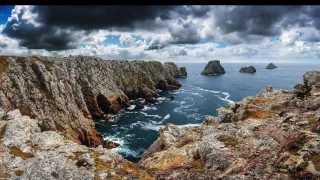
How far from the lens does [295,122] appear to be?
39.3 meters

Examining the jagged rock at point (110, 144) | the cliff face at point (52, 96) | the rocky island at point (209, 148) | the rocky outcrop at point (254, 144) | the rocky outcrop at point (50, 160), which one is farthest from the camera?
the jagged rock at point (110, 144)

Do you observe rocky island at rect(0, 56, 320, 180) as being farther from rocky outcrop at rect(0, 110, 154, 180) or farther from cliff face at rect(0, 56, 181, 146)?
cliff face at rect(0, 56, 181, 146)

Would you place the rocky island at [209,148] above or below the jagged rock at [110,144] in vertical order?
above

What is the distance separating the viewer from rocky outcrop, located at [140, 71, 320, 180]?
28.9 meters

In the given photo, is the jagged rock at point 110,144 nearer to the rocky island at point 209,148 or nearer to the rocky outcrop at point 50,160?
the rocky island at point 209,148

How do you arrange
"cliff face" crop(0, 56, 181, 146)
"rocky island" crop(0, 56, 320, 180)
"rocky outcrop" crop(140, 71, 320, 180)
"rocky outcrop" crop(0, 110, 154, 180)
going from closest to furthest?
1. "rocky outcrop" crop(140, 71, 320, 180)
2. "rocky island" crop(0, 56, 320, 180)
3. "rocky outcrop" crop(0, 110, 154, 180)
4. "cliff face" crop(0, 56, 181, 146)

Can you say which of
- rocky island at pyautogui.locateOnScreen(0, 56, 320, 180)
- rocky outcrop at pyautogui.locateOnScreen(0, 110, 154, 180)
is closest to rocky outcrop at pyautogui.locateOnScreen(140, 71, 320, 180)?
rocky island at pyautogui.locateOnScreen(0, 56, 320, 180)

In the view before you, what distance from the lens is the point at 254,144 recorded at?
36.7m

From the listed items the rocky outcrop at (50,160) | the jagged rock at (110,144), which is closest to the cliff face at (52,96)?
the jagged rock at (110,144)

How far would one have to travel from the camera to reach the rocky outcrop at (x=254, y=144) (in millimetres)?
28891

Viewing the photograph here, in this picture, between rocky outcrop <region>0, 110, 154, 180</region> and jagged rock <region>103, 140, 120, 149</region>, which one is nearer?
rocky outcrop <region>0, 110, 154, 180</region>

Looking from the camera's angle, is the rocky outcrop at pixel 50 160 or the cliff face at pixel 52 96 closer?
the rocky outcrop at pixel 50 160

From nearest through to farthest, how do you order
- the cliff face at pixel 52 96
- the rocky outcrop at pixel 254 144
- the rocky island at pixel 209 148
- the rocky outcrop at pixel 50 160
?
the rocky outcrop at pixel 254 144, the rocky island at pixel 209 148, the rocky outcrop at pixel 50 160, the cliff face at pixel 52 96
